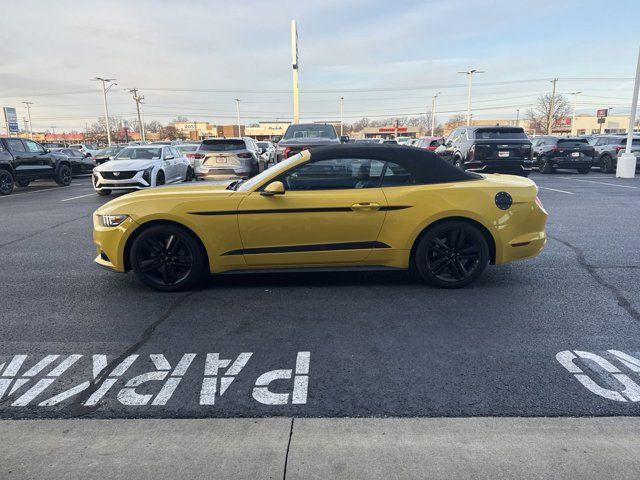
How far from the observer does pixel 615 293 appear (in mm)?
4777

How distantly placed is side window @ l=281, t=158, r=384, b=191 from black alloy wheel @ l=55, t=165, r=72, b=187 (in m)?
16.5

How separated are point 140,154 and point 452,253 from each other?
41.5ft

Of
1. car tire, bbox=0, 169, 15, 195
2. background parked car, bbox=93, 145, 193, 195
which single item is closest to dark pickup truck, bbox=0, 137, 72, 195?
car tire, bbox=0, 169, 15, 195

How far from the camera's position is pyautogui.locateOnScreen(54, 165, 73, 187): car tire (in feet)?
60.0

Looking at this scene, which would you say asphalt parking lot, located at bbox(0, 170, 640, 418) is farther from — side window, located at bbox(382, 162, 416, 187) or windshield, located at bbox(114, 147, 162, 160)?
windshield, located at bbox(114, 147, 162, 160)

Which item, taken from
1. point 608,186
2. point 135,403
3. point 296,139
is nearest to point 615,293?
point 135,403

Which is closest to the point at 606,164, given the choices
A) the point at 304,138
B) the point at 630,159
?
the point at 630,159

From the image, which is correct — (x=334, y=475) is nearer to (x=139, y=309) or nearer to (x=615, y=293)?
(x=139, y=309)

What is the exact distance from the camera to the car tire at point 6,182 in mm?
15547

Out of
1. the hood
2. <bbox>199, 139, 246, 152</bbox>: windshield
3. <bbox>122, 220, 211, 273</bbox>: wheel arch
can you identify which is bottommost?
<bbox>122, 220, 211, 273</bbox>: wheel arch

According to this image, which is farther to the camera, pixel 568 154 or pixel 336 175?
pixel 568 154

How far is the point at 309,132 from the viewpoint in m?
15.2

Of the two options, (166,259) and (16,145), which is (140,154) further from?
Result: (166,259)

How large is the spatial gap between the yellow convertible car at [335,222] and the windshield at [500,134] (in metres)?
10.8
